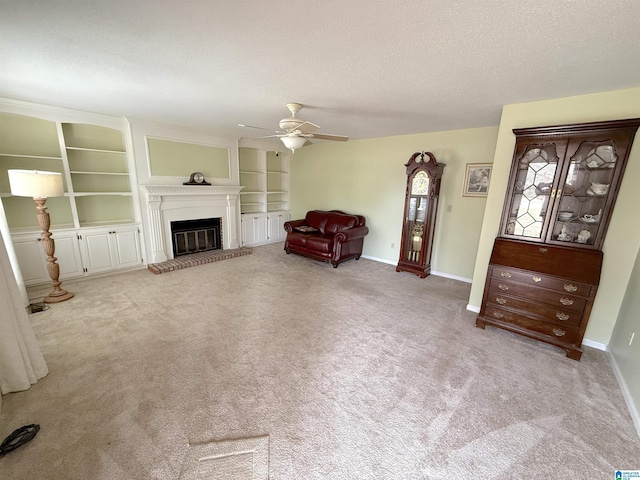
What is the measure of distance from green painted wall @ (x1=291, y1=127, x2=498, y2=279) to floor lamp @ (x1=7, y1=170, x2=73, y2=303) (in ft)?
14.2

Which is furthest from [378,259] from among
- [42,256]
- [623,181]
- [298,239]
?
[42,256]

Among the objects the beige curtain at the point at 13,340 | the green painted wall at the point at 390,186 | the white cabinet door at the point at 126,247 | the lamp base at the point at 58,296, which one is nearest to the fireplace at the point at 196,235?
the white cabinet door at the point at 126,247

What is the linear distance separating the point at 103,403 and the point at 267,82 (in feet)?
9.26

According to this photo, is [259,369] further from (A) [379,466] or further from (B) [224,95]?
(B) [224,95]

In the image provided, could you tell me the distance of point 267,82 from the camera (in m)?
2.38

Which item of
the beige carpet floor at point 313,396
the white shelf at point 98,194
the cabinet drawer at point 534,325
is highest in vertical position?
the white shelf at point 98,194

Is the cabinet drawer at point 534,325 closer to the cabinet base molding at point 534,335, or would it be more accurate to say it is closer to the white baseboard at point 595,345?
the cabinet base molding at point 534,335

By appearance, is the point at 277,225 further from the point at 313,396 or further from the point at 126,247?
the point at 313,396

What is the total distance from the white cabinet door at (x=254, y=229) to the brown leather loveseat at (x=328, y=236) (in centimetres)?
93

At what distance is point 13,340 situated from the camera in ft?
5.85

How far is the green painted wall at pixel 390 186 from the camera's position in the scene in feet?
13.4

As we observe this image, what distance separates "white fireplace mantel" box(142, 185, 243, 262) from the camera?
172 inches

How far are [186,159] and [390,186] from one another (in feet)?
12.6

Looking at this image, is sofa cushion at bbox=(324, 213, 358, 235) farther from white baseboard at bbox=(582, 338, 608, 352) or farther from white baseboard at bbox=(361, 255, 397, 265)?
white baseboard at bbox=(582, 338, 608, 352)
